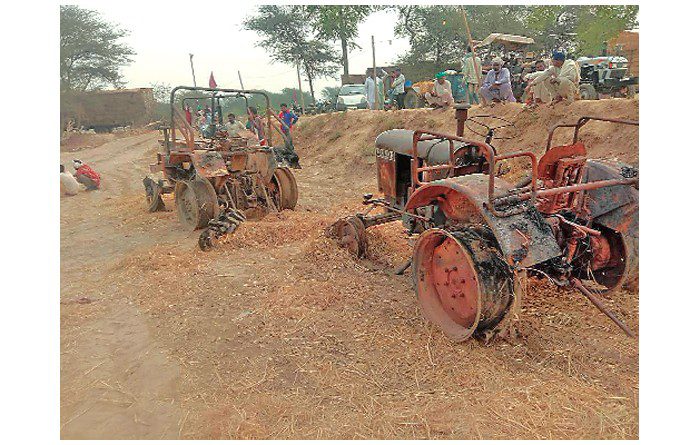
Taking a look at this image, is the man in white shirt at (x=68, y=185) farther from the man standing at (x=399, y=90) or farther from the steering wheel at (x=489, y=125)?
the man standing at (x=399, y=90)

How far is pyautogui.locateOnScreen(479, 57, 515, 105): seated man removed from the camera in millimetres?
11500

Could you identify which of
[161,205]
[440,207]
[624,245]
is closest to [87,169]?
[161,205]

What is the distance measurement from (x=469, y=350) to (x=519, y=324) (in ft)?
1.60

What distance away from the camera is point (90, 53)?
26922 mm

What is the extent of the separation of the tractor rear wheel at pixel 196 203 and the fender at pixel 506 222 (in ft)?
14.4

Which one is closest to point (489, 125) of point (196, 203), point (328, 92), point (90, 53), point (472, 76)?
point (472, 76)

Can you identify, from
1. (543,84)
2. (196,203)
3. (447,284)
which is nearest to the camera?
(447,284)

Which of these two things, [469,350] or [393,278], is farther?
[393,278]

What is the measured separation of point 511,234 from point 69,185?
10.9 meters

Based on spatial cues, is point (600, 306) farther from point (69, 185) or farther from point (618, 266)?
point (69, 185)

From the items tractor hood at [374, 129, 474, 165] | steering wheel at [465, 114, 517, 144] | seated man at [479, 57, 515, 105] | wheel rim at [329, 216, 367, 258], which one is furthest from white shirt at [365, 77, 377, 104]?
wheel rim at [329, 216, 367, 258]

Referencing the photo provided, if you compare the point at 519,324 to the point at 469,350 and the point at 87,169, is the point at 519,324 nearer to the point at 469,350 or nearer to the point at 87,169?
the point at 469,350

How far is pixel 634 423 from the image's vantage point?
114 inches

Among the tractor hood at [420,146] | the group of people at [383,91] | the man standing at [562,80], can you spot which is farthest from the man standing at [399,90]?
the tractor hood at [420,146]
